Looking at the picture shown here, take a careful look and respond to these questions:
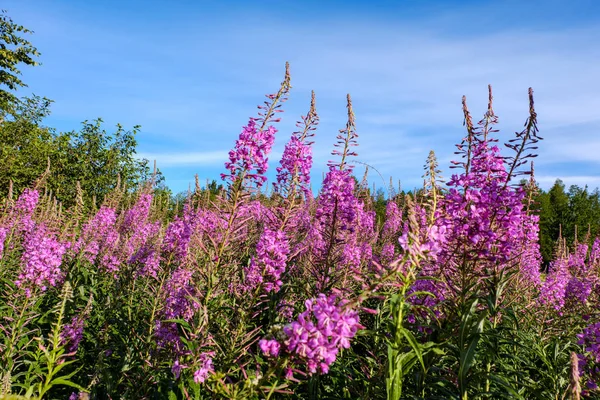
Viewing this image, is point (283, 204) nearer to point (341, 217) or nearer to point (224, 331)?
point (341, 217)

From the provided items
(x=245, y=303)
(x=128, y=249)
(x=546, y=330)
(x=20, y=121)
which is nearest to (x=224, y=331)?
(x=245, y=303)

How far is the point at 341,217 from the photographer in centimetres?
498

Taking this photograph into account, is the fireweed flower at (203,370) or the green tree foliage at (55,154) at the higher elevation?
the green tree foliage at (55,154)

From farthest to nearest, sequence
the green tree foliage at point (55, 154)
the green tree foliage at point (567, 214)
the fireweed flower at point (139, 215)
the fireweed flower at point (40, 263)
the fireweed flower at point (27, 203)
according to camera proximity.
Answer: the green tree foliage at point (567, 214)
the green tree foliage at point (55, 154)
the fireweed flower at point (139, 215)
the fireweed flower at point (27, 203)
the fireweed flower at point (40, 263)

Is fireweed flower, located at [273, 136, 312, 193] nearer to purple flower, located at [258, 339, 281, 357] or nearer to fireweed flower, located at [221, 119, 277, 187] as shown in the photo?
fireweed flower, located at [221, 119, 277, 187]

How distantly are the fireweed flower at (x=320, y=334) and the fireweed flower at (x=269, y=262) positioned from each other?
168 cm

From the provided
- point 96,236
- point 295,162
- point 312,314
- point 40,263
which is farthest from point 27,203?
point 312,314

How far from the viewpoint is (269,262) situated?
12.0 feet

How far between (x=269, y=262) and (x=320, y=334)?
5.97 feet

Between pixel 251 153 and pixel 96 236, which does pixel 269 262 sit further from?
pixel 96 236

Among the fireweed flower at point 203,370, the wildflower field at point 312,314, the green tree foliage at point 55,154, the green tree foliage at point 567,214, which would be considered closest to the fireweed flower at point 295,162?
the wildflower field at point 312,314

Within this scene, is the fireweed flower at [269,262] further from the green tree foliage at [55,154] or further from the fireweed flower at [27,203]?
the green tree foliage at [55,154]

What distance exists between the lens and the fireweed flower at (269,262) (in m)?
3.62

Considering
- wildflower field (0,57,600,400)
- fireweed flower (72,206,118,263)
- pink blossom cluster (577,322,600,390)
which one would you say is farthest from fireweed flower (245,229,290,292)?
fireweed flower (72,206,118,263)
